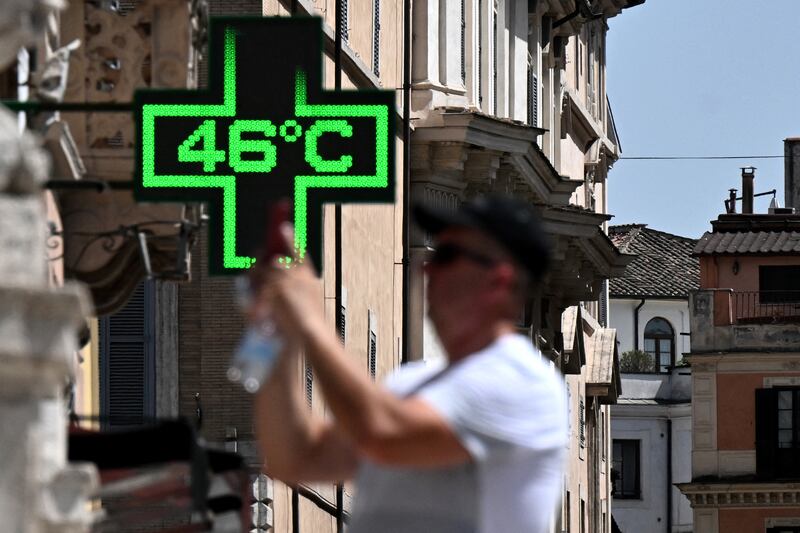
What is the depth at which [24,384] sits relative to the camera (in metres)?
5.49

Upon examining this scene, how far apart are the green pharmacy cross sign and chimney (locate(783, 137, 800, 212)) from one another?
65.0m

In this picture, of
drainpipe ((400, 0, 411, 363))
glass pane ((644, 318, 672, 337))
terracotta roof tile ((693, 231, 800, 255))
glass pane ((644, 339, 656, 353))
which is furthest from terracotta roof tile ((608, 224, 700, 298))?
drainpipe ((400, 0, 411, 363))

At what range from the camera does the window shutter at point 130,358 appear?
2327 centimetres

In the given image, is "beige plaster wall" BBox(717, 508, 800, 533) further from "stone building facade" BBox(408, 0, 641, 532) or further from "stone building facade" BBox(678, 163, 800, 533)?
"stone building facade" BBox(408, 0, 641, 532)

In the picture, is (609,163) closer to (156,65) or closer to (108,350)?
(108,350)

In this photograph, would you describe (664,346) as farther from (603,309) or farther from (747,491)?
(603,309)

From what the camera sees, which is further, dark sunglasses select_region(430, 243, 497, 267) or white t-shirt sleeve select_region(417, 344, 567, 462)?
dark sunglasses select_region(430, 243, 497, 267)

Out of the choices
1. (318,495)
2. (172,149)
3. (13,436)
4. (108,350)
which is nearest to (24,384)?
(13,436)

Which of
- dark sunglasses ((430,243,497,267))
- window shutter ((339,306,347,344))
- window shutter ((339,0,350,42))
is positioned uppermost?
window shutter ((339,0,350,42))

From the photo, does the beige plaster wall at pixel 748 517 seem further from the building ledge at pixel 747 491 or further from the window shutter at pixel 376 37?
the window shutter at pixel 376 37

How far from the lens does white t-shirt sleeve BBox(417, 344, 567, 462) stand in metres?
5.85

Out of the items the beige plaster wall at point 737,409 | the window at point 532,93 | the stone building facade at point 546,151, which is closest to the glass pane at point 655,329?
the beige plaster wall at point 737,409

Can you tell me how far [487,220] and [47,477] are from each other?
1126 mm

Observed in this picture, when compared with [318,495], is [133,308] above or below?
above
